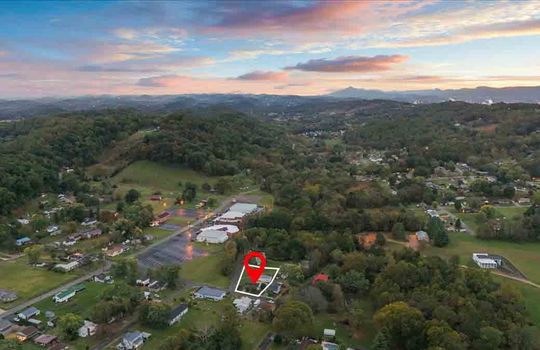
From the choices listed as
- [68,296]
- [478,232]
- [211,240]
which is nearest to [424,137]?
[478,232]

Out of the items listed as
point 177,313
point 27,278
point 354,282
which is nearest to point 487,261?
point 354,282

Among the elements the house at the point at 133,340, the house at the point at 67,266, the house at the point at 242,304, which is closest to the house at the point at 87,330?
the house at the point at 133,340

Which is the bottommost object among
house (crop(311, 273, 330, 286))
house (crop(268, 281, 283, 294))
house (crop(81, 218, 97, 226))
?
house (crop(268, 281, 283, 294))

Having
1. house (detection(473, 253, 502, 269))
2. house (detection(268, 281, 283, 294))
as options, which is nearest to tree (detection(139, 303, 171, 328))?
house (detection(268, 281, 283, 294))

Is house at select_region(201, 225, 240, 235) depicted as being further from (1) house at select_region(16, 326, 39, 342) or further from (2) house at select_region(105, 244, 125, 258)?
(1) house at select_region(16, 326, 39, 342)

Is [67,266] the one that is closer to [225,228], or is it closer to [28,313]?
[28,313]

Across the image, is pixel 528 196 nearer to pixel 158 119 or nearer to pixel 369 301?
pixel 369 301

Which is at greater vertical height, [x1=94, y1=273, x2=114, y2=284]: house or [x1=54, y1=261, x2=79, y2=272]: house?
[x1=54, y1=261, x2=79, y2=272]: house
